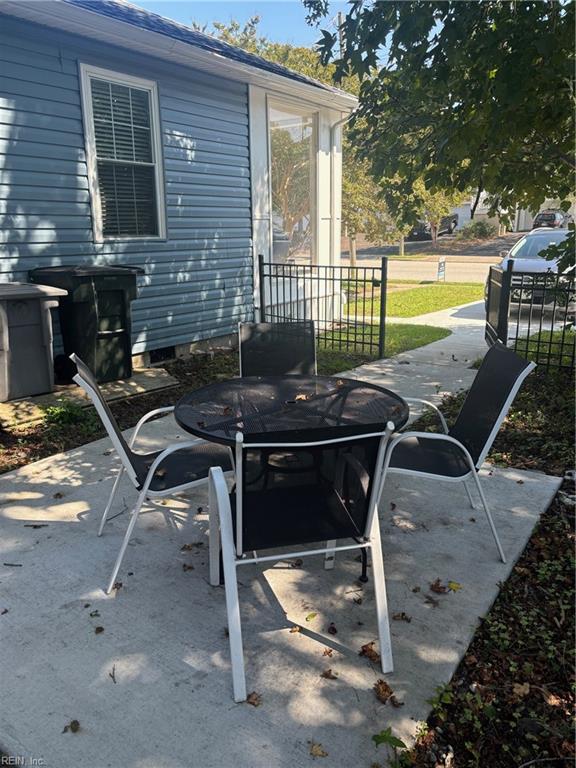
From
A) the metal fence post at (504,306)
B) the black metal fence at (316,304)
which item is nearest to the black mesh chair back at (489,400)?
the metal fence post at (504,306)

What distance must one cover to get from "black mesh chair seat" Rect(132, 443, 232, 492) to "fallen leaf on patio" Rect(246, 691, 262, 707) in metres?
1.02

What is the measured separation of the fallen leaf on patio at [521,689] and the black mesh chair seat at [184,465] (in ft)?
4.97

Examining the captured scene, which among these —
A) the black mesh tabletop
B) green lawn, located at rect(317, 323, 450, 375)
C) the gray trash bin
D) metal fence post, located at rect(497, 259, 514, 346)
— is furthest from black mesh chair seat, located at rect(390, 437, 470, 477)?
green lawn, located at rect(317, 323, 450, 375)

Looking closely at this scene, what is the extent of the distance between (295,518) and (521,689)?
1033 mm

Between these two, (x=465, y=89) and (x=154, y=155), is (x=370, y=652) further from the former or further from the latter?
(x=154, y=155)

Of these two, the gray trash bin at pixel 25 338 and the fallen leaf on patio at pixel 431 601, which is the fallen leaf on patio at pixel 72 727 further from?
the gray trash bin at pixel 25 338

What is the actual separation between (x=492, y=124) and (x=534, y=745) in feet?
11.2

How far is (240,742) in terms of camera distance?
73.0 inches

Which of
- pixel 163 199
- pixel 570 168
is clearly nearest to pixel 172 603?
pixel 570 168

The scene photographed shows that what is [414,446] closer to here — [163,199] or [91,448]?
[91,448]

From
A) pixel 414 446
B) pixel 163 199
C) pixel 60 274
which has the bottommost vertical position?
pixel 414 446

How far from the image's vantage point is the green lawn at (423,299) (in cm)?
1214

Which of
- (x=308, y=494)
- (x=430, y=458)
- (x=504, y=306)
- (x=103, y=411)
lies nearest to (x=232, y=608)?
(x=308, y=494)

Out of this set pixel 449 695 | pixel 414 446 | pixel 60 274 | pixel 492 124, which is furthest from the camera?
pixel 60 274
